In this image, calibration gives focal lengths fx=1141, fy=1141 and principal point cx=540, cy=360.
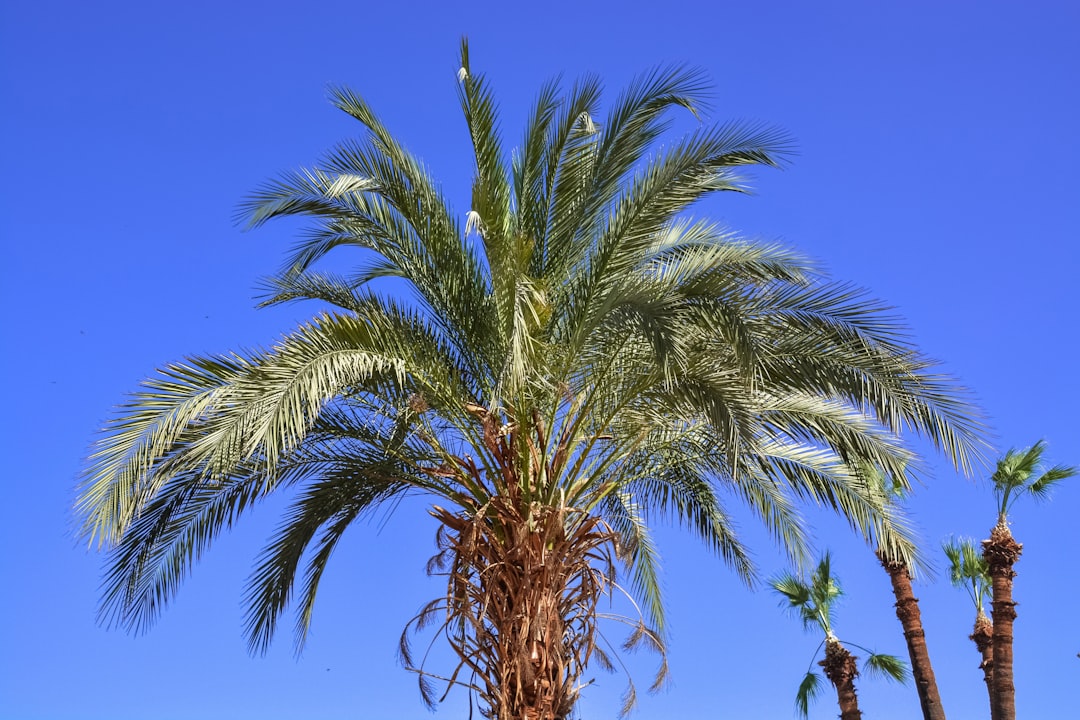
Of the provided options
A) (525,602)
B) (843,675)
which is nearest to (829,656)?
(843,675)

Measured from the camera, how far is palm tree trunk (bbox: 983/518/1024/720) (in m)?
21.0

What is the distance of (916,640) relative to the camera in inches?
864

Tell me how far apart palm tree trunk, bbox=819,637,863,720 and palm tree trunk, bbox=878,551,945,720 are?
1.19 m

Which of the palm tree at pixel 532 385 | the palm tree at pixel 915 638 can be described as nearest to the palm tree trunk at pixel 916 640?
the palm tree at pixel 915 638

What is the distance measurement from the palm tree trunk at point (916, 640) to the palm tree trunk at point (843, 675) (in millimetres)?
1187

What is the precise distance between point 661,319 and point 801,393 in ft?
8.38

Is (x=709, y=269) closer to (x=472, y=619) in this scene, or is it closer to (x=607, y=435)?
(x=607, y=435)

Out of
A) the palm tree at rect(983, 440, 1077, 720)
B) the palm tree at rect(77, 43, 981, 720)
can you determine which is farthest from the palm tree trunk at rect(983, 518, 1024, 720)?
the palm tree at rect(77, 43, 981, 720)

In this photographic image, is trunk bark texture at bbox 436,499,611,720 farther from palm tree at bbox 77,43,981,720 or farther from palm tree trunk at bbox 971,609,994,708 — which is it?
palm tree trunk at bbox 971,609,994,708

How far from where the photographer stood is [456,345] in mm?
10211

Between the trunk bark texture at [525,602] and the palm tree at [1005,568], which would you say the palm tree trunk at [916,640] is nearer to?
the palm tree at [1005,568]

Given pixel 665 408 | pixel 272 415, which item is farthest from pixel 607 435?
pixel 272 415

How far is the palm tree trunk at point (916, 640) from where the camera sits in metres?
21.1

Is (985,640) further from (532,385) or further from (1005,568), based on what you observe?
(532,385)
